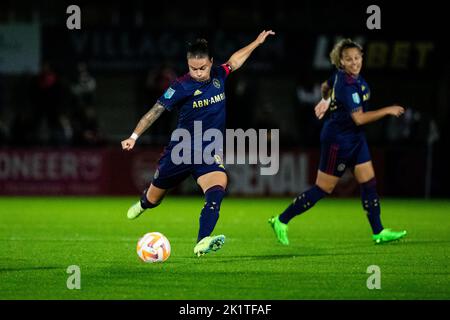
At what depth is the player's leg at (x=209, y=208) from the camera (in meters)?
9.52

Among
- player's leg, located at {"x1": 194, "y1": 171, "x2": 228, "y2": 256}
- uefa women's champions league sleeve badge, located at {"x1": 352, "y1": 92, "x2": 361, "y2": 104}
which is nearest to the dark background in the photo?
uefa women's champions league sleeve badge, located at {"x1": 352, "y1": 92, "x2": 361, "y2": 104}

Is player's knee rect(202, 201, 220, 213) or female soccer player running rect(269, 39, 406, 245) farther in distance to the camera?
female soccer player running rect(269, 39, 406, 245)

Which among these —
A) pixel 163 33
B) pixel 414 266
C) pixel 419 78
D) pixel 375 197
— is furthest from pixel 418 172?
pixel 414 266

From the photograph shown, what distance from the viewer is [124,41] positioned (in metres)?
23.4

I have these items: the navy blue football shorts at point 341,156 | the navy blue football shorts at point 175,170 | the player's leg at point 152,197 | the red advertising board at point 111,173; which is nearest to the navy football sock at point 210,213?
the navy blue football shorts at point 175,170

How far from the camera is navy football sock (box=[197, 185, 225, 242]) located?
977 centimetres

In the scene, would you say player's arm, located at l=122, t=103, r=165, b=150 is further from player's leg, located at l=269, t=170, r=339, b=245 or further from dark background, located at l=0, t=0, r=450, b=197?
dark background, located at l=0, t=0, r=450, b=197

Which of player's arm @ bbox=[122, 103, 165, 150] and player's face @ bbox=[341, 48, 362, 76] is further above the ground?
Result: player's face @ bbox=[341, 48, 362, 76]

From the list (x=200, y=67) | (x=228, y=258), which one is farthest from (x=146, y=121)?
(x=228, y=258)

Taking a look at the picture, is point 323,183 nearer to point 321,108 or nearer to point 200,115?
point 321,108

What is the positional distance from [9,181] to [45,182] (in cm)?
79

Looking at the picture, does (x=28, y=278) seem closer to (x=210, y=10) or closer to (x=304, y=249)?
(x=304, y=249)

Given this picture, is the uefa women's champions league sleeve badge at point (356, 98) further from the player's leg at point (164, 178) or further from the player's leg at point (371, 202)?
the player's leg at point (164, 178)

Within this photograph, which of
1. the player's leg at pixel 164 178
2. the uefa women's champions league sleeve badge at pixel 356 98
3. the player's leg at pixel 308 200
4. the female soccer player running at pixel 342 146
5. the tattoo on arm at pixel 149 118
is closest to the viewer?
the tattoo on arm at pixel 149 118
